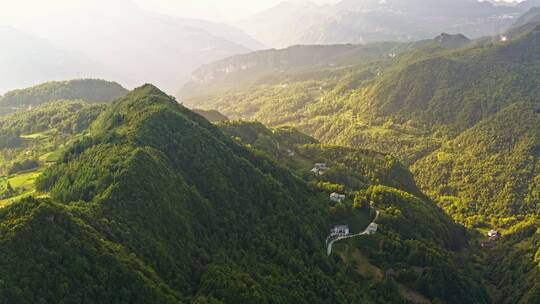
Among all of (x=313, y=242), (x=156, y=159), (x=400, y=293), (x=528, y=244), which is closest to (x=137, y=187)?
(x=156, y=159)

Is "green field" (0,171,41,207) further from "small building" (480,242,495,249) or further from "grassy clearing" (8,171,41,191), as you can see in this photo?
"small building" (480,242,495,249)

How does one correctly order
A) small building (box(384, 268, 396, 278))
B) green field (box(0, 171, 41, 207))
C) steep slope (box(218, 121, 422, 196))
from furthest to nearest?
steep slope (box(218, 121, 422, 196))
small building (box(384, 268, 396, 278))
green field (box(0, 171, 41, 207))

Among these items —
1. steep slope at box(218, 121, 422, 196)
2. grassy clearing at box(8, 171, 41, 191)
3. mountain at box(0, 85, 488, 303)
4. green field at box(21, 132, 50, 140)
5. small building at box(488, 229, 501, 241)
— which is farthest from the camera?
green field at box(21, 132, 50, 140)

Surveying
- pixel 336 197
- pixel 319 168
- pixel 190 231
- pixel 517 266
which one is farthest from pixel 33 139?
pixel 517 266

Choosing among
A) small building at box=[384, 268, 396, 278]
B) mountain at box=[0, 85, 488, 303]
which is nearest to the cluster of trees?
mountain at box=[0, 85, 488, 303]

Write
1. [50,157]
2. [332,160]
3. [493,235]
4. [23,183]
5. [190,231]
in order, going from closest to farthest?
[190,231]
[23,183]
[50,157]
[493,235]
[332,160]

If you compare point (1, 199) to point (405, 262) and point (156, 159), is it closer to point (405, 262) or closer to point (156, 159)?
point (156, 159)

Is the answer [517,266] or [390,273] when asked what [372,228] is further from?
[517,266]

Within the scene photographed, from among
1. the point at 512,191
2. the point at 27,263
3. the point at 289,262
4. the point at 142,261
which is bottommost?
the point at 512,191
